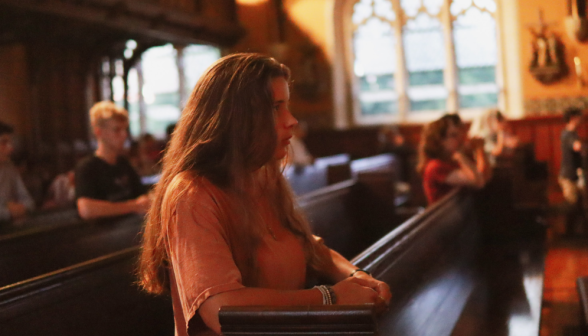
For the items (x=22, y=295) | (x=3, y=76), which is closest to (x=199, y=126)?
(x=22, y=295)

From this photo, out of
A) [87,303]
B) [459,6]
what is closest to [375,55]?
[459,6]

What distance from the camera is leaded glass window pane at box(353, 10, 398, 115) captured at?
1126 centimetres

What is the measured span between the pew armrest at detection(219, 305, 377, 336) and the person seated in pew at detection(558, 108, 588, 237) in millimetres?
5983

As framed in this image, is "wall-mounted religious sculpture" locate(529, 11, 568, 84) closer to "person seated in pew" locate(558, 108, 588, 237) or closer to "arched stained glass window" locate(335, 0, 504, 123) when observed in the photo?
"arched stained glass window" locate(335, 0, 504, 123)

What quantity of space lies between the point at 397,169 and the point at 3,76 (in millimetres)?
5886

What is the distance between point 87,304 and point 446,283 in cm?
159

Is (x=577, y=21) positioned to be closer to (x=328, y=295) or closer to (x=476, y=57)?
(x=476, y=57)

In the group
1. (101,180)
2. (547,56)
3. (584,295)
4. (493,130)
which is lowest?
(584,295)

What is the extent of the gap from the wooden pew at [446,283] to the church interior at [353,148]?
1 centimetres

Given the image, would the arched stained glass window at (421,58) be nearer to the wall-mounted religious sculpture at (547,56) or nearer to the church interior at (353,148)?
the church interior at (353,148)

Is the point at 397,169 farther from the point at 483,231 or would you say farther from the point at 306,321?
the point at 306,321

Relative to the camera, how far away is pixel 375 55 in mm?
11375

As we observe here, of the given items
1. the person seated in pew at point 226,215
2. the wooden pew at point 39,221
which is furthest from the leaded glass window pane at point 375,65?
the person seated in pew at point 226,215

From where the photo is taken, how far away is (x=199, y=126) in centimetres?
133
